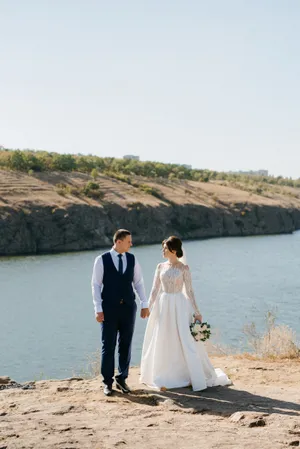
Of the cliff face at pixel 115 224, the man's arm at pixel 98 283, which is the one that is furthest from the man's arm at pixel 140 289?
the cliff face at pixel 115 224

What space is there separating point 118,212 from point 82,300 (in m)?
38.4

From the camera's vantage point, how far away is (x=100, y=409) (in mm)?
7992

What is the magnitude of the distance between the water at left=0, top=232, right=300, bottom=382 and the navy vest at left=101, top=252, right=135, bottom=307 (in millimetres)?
7760

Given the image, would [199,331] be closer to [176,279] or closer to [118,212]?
[176,279]

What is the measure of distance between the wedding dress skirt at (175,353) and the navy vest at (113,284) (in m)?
0.71

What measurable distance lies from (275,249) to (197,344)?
61607mm

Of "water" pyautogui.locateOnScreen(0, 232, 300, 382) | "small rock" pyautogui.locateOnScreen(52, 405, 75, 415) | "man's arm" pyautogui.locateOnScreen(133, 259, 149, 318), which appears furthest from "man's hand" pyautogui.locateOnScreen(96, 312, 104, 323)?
"water" pyautogui.locateOnScreen(0, 232, 300, 382)

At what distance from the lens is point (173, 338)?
9133 millimetres

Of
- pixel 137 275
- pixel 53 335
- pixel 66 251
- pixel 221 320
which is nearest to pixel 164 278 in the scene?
pixel 137 275

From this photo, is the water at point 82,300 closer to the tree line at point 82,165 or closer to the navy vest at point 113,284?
the navy vest at point 113,284

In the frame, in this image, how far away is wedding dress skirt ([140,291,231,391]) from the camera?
9070 millimetres

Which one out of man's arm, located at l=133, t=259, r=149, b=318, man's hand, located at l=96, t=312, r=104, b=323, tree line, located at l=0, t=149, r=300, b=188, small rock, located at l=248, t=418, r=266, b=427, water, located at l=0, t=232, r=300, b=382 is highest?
tree line, located at l=0, t=149, r=300, b=188

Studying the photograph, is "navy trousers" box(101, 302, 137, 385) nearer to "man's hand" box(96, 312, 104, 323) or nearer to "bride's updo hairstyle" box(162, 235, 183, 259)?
"man's hand" box(96, 312, 104, 323)

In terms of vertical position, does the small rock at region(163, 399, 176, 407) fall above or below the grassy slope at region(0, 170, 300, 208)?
below
